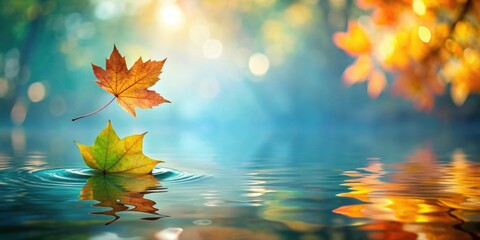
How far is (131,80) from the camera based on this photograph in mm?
2467

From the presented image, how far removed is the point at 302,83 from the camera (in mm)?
23016

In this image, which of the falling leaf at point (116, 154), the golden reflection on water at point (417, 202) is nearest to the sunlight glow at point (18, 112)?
the golden reflection on water at point (417, 202)

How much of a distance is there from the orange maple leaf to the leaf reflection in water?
355 mm

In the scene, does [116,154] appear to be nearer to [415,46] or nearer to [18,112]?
[415,46]

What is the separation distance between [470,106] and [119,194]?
18.6 meters

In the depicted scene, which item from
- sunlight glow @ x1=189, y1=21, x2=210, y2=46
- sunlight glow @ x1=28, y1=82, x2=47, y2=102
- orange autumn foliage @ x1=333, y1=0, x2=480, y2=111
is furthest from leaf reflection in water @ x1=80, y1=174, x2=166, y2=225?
sunlight glow @ x1=28, y1=82, x2=47, y2=102

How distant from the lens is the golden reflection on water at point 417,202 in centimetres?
175

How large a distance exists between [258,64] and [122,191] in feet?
67.9

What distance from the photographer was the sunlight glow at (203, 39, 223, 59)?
2319cm

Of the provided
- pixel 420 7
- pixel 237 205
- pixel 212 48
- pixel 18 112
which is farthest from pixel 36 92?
pixel 237 205

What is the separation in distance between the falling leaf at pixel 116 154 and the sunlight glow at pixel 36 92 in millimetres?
21513

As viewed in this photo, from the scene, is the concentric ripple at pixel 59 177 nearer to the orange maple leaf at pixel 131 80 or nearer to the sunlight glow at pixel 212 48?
the orange maple leaf at pixel 131 80

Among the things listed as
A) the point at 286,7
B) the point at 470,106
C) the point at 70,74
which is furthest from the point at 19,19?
the point at 470,106

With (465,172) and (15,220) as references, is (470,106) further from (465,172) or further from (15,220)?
(15,220)
